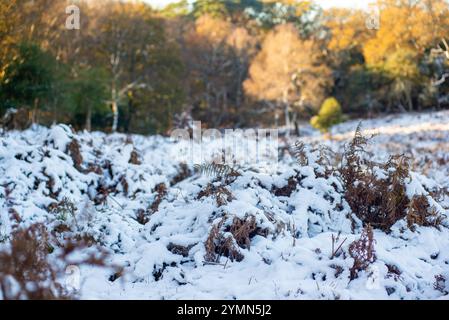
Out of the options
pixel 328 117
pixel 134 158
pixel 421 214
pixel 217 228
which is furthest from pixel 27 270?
pixel 328 117

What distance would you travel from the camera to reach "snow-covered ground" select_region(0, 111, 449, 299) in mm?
4066

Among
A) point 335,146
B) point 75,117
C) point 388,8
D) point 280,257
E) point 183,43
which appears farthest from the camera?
point 183,43

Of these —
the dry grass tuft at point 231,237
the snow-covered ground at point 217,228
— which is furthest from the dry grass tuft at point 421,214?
the dry grass tuft at point 231,237

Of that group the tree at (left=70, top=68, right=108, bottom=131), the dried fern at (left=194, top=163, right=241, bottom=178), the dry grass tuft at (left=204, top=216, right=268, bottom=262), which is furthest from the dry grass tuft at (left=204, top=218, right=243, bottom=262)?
the tree at (left=70, top=68, right=108, bottom=131)

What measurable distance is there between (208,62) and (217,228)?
31.2 m

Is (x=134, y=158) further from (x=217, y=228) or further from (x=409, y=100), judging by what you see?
(x=409, y=100)

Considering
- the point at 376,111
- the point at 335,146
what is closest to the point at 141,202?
the point at 335,146

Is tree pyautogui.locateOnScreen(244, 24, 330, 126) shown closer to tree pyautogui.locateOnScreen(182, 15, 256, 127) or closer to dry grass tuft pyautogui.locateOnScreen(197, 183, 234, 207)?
tree pyautogui.locateOnScreen(182, 15, 256, 127)

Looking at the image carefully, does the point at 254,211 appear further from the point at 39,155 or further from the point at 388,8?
the point at 388,8

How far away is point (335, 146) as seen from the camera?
19750mm

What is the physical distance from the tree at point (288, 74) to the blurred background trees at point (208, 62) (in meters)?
0.08

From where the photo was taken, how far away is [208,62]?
3466 centimetres

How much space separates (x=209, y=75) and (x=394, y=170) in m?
30.0

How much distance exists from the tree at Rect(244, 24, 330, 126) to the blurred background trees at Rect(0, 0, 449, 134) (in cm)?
8
